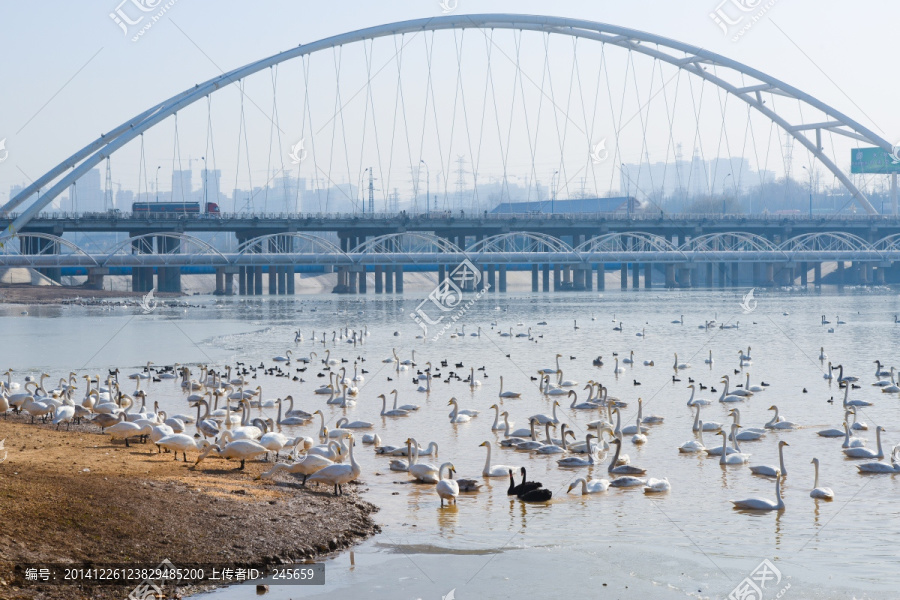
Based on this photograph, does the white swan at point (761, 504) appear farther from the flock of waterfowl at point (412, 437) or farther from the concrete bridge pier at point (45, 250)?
the concrete bridge pier at point (45, 250)

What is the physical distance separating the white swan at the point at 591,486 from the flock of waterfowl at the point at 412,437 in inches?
0.6

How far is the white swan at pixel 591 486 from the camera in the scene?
15.4 m

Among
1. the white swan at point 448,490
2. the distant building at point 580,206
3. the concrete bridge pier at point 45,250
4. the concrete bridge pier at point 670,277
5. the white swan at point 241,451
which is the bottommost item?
the white swan at point 448,490

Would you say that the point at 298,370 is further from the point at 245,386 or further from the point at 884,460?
the point at 884,460

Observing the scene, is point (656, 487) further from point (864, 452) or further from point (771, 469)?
point (864, 452)

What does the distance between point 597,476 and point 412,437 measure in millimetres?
5122

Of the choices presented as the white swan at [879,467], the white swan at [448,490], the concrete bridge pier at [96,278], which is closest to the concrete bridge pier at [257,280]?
the concrete bridge pier at [96,278]

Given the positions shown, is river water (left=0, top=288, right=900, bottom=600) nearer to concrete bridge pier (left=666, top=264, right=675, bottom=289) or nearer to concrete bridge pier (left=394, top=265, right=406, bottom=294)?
concrete bridge pier (left=394, top=265, right=406, bottom=294)

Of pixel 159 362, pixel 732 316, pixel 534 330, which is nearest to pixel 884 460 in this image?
pixel 159 362

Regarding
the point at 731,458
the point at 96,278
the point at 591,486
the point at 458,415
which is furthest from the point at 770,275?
the point at 591,486

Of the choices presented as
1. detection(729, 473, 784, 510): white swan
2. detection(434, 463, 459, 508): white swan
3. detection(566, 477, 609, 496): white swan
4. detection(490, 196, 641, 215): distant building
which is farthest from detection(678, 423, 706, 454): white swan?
detection(490, 196, 641, 215): distant building

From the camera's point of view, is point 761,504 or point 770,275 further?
point 770,275

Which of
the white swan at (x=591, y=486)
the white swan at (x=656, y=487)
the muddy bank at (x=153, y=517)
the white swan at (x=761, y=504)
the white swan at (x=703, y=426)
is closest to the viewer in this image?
the muddy bank at (x=153, y=517)

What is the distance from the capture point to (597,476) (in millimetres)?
16766
